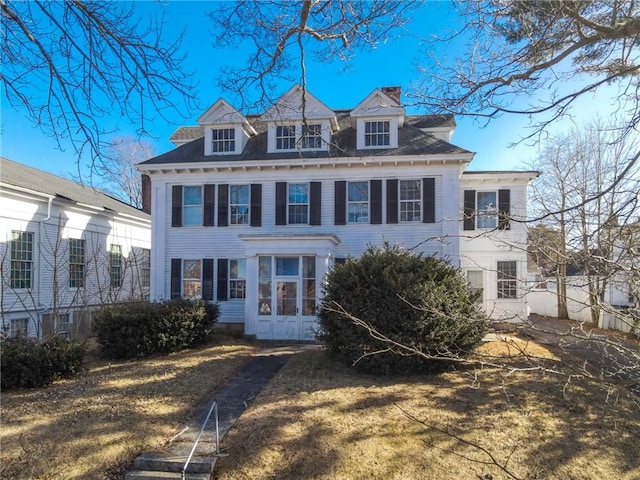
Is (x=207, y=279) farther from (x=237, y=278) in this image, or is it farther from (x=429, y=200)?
(x=429, y=200)

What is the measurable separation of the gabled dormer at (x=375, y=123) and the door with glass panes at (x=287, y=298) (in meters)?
4.89

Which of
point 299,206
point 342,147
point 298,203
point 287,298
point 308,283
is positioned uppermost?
point 342,147

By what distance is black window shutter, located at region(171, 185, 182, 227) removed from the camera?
15.7 meters

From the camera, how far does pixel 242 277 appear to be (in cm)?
1524

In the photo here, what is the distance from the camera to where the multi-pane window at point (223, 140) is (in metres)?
16.0

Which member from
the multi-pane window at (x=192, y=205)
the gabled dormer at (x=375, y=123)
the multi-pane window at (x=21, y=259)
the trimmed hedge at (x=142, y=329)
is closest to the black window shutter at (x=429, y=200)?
the gabled dormer at (x=375, y=123)

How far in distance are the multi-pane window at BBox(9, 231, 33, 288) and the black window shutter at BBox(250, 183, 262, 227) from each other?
26.4ft

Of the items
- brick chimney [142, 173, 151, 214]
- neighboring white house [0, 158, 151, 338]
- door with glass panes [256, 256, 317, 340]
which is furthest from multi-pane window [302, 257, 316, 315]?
brick chimney [142, 173, 151, 214]

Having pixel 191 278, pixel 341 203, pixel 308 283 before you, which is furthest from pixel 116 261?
pixel 341 203

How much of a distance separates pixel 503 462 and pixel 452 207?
9991mm

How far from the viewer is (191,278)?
15.6 meters

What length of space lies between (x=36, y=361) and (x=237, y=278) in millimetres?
7578

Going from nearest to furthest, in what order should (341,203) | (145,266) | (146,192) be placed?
1. (341,203)
2. (145,266)
3. (146,192)

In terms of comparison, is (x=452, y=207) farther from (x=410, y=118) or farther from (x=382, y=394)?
(x=382, y=394)
